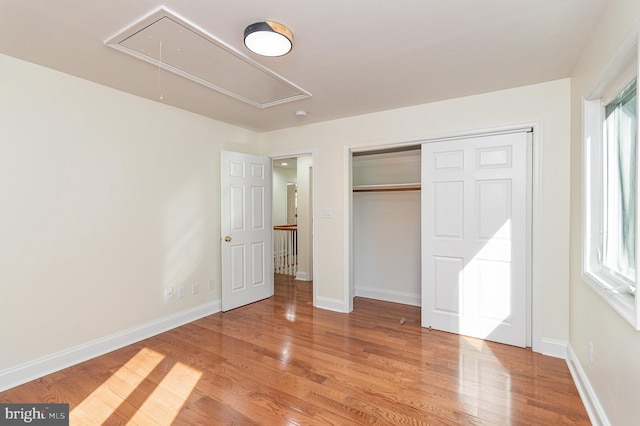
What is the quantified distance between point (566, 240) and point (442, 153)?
4.52ft

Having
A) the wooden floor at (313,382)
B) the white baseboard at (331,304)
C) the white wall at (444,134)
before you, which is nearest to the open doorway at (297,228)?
the white wall at (444,134)

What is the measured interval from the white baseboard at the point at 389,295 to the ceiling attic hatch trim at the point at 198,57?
2.92 meters

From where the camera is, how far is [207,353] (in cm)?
278

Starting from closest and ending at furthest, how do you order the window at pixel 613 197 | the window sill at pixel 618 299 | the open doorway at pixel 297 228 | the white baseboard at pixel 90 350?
the window sill at pixel 618 299 → the window at pixel 613 197 → the white baseboard at pixel 90 350 → the open doorway at pixel 297 228

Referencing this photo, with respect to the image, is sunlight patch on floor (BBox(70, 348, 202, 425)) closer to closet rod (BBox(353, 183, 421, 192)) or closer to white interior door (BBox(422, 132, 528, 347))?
white interior door (BBox(422, 132, 528, 347))

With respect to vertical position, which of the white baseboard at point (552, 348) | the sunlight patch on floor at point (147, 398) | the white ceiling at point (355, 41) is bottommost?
the sunlight patch on floor at point (147, 398)

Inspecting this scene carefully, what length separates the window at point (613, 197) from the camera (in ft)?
5.26

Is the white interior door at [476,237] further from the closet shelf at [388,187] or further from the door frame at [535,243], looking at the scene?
the closet shelf at [388,187]

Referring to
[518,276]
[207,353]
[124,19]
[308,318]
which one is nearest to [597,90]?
[518,276]

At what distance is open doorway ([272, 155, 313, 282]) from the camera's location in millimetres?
5711

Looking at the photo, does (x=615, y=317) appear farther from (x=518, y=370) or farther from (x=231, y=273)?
(x=231, y=273)

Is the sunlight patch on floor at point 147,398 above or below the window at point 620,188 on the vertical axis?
below

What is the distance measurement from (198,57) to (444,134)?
97.1 inches

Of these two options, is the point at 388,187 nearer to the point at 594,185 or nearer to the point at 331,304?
the point at 331,304
